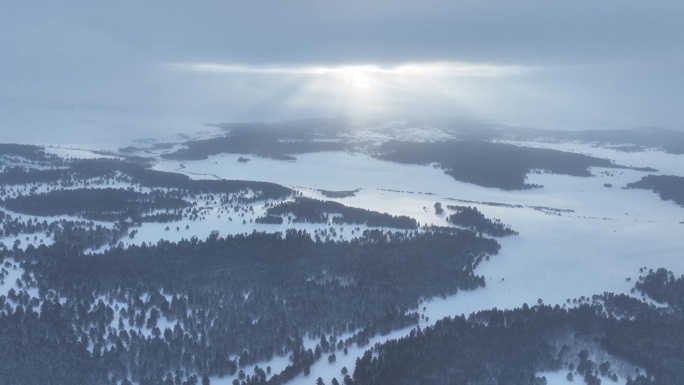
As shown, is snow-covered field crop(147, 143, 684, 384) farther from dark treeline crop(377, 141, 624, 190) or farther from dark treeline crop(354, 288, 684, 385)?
dark treeline crop(377, 141, 624, 190)

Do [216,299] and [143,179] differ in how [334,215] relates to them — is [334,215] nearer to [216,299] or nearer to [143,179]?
[216,299]

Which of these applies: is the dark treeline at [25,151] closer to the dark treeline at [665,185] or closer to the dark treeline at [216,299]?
the dark treeline at [216,299]

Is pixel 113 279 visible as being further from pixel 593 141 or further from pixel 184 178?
pixel 593 141

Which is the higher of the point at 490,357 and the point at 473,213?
the point at 473,213

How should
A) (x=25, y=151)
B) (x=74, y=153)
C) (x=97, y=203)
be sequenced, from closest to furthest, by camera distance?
(x=97, y=203) < (x=25, y=151) < (x=74, y=153)

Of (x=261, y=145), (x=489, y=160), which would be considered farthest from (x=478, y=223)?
(x=261, y=145)

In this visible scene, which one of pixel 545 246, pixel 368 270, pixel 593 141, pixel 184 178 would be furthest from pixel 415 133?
pixel 368 270
